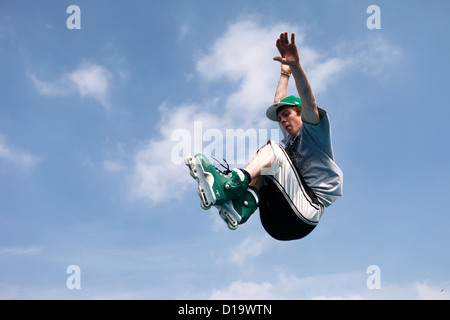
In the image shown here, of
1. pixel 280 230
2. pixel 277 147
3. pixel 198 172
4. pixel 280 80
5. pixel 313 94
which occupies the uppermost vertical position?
pixel 280 80

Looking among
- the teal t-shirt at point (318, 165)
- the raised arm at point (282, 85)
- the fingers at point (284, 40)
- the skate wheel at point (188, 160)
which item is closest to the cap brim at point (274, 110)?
the teal t-shirt at point (318, 165)

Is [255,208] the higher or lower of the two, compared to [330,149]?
lower

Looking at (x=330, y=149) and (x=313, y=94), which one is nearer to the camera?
(x=313, y=94)

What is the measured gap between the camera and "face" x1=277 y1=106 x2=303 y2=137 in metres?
5.55

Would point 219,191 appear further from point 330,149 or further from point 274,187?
point 330,149

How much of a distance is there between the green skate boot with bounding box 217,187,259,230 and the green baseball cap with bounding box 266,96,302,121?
1297 mm

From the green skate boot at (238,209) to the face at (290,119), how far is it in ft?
3.87

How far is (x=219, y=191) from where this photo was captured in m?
4.52

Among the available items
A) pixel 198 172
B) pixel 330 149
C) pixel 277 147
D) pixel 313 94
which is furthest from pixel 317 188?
pixel 198 172

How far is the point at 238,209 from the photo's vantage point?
4.84m

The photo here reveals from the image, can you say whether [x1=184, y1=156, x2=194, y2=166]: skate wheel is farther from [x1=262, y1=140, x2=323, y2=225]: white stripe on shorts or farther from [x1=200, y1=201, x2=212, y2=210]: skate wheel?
[x1=262, y1=140, x2=323, y2=225]: white stripe on shorts

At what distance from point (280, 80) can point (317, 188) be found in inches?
76.9

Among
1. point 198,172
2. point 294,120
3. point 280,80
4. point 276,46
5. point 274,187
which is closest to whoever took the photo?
point 198,172

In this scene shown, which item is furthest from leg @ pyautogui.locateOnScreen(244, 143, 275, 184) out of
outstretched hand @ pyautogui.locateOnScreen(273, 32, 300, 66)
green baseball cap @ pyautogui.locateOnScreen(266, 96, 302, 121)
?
outstretched hand @ pyautogui.locateOnScreen(273, 32, 300, 66)
